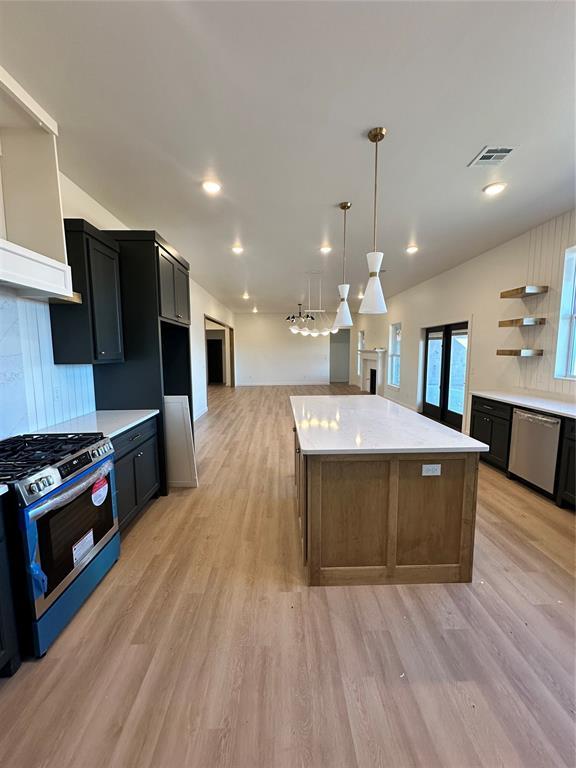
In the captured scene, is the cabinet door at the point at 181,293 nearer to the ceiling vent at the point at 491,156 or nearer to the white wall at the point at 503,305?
the ceiling vent at the point at 491,156

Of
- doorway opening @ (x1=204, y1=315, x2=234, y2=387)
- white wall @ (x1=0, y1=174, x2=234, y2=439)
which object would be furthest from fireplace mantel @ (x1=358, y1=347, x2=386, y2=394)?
white wall @ (x1=0, y1=174, x2=234, y2=439)

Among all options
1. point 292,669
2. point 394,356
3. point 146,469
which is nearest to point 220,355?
point 394,356

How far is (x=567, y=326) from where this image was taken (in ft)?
12.1

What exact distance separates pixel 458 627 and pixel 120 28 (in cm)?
340

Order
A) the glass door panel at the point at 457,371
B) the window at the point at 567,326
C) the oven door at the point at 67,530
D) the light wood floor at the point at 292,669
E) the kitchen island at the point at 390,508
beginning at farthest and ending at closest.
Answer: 1. the glass door panel at the point at 457,371
2. the window at the point at 567,326
3. the kitchen island at the point at 390,508
4. the oven door at the point at 67,530
5. the light wood floor at the point at 292,669

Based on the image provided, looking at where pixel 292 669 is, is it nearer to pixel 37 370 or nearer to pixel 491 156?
pixel 37 370

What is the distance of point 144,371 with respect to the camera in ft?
10.4

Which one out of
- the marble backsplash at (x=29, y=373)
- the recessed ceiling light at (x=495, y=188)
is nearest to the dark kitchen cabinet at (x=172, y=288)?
the marble backsplash at (x=29, y=373)

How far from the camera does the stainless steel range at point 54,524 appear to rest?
1.50 m

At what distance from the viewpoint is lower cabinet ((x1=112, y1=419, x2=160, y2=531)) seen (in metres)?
2.51

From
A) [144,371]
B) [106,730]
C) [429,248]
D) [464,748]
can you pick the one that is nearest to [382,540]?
→ [464,748]

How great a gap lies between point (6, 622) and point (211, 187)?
10.4 ft

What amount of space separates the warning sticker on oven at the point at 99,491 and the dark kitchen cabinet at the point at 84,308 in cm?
104

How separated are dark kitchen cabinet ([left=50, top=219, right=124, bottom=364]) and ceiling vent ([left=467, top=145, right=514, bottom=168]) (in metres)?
3.02
